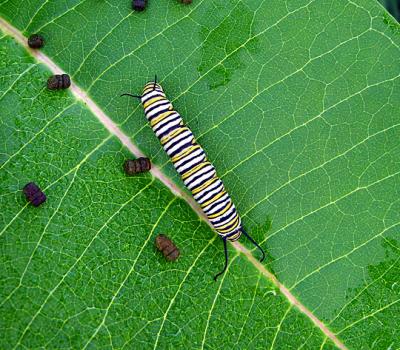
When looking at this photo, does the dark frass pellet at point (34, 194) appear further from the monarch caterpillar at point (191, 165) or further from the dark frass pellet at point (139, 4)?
the dark frass pellet at point (139, 4)

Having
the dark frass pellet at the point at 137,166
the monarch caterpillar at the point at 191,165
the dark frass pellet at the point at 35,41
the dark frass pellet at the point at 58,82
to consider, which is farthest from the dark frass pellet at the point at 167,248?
the dark frass pellet at the point at 35,41

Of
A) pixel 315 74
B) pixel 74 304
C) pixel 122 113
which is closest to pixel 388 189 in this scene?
pixel 315 74

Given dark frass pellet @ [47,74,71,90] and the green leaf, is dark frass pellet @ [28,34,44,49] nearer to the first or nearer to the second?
the green leaf

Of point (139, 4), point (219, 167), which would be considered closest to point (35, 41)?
point (139, 4)

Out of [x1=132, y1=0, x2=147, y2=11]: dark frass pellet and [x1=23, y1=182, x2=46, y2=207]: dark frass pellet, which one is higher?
[x1=132, y1=0, x2=147, y2=11]: dark frass pellet

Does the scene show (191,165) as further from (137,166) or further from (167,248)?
(167,248)

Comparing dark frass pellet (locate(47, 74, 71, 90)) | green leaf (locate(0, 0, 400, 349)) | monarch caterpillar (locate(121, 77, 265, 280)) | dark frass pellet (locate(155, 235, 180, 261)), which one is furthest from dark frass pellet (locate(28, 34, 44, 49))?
dark frass pellet (locate(155, 235, 180, 261))
